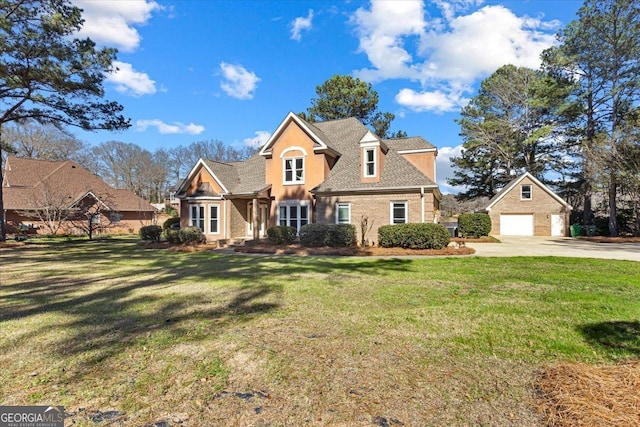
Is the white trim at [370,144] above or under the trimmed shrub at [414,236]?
above

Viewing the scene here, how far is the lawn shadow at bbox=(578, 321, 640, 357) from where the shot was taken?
13.7 feet

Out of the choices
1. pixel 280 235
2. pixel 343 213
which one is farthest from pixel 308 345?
pixel 343 213

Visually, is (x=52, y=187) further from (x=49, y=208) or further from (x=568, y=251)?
(x=568, y=251)

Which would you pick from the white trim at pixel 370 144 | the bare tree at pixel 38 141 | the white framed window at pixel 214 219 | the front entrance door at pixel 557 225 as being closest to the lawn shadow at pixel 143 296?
the white trim at pixel 370 144

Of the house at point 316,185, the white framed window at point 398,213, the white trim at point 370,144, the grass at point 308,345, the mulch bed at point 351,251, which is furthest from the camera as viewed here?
the white trim at point 370,144

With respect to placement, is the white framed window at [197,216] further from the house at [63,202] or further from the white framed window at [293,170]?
the house at [63,202]

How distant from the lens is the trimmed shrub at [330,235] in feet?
56.7

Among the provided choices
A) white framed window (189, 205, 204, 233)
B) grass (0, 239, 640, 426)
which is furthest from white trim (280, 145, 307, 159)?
grass (0, 239, 640, 426)

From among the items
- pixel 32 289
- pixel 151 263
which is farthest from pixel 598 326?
pixel 151 263

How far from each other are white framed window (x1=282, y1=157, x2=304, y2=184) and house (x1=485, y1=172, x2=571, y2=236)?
2029cm

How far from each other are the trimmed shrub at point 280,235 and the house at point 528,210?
22.0 metres

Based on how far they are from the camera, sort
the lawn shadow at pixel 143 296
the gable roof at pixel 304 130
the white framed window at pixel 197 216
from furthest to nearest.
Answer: the white framed window at pixel 197 216 < the gable roof at pixel 304 130 < the lawn shadow at pixel 143 296

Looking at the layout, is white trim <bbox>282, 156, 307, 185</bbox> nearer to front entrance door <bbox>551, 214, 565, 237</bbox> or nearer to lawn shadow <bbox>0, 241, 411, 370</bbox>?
lawn shadow <bbox>0, 241, 411, 370</bbox>

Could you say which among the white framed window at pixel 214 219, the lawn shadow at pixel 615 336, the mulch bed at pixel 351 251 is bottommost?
the lawn shadow at pixel 615 336
